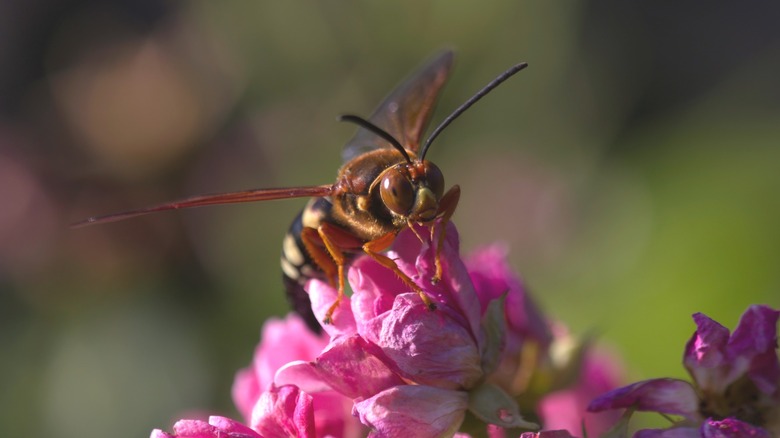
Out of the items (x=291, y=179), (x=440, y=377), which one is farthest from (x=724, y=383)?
(x=291, y=179)

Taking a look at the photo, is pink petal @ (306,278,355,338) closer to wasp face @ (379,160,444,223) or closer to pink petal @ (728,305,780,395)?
wasp face @ (379,160,444,223)

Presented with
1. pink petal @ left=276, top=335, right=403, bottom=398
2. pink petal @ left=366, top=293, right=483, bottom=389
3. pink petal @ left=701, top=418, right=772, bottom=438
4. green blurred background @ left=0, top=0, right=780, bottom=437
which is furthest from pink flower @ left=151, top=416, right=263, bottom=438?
green blurred background @ left=0, top=0, right=780, bottom=437

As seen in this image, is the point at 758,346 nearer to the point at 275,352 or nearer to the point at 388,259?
the point at 388,259

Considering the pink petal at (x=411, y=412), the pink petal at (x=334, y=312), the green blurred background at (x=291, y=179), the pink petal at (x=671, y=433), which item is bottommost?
the pink petal at (x=671, y=433)

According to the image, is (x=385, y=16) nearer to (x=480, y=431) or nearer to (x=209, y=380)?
(x=209, y=380)

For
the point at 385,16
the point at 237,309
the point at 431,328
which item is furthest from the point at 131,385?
Answer: the point at 431,328

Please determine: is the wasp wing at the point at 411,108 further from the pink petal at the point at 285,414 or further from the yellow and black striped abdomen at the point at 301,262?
the pink petal at the point at 285,414

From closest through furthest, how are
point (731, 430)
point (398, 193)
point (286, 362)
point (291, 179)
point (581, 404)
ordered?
point (731, 430), point (398, 193), point (286, 362), point (581, 404), point (291, 179)

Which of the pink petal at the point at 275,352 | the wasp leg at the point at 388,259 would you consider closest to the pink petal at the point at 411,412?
the wasp leg at the point at 388,259
